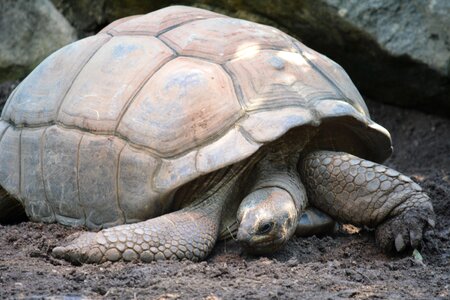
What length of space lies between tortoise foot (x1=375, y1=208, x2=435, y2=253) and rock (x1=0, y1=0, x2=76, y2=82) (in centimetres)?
403

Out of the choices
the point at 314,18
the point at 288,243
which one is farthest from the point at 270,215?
the point at 314,18

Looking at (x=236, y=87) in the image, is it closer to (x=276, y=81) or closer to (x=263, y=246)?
(x=276, y=81)

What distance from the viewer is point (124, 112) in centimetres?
441

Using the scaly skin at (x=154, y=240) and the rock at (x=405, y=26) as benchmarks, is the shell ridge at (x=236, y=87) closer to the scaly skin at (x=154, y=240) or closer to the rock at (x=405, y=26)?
the scaly skin at (x=154, y=240)

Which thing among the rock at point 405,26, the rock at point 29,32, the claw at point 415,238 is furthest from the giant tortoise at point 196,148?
the rock at point 29,32

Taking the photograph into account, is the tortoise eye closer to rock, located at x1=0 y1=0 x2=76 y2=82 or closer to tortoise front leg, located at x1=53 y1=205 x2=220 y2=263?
tortoise front leg, located at x1=53 y1=205 x2=220 y2=263

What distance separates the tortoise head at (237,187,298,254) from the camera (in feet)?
13.1

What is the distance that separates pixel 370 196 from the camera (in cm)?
434

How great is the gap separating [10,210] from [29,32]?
2.77m

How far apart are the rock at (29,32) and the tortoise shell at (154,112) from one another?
2.53 m

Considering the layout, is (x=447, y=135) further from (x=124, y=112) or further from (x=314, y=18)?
(x=124, y=112)

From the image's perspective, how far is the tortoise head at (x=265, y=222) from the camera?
3979mm

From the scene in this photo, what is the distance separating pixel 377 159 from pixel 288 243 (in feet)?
3.23

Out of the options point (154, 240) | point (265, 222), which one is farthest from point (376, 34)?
point (154, 240)
